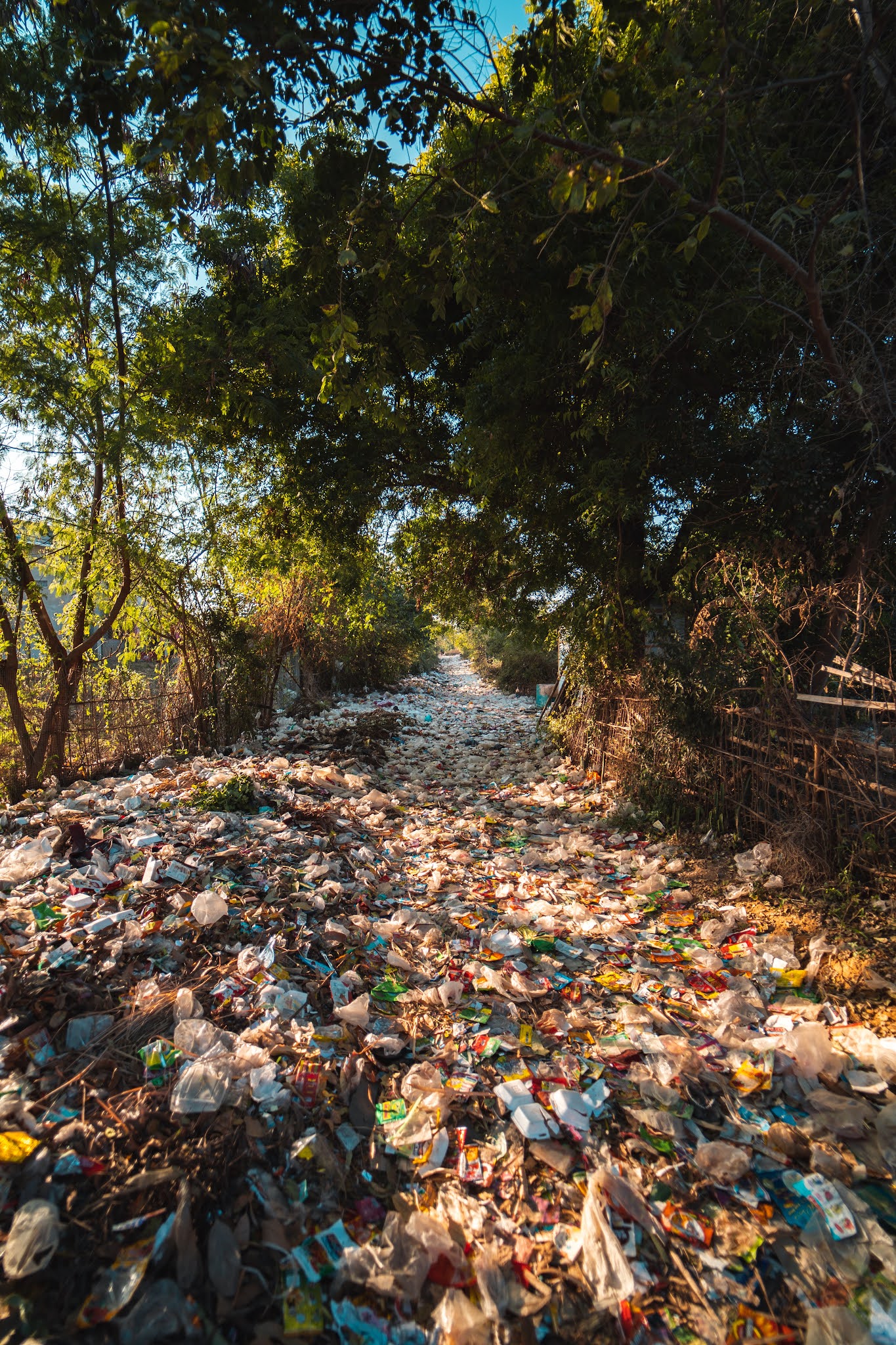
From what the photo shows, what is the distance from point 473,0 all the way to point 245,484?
4868mm

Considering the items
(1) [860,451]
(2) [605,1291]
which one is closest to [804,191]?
(1) [860,451]

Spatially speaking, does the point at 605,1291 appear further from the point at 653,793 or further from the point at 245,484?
the point at 245,484

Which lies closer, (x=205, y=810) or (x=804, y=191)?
(x=804, y=191)

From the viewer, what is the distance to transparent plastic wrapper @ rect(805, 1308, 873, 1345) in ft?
4.60

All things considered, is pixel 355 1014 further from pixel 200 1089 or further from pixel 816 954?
pixel 816 954

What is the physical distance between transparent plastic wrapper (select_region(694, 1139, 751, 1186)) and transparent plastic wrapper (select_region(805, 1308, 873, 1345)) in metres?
0.35

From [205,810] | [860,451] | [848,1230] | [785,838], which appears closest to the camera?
[848,1230]

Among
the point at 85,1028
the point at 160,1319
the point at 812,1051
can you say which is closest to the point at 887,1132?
the point at 812,1051

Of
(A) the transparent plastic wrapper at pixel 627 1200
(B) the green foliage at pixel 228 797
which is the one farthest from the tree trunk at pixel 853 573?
(B) the green foliage at pixel 228 797

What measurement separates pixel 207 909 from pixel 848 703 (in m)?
3.09

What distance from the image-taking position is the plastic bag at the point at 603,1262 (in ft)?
4.93

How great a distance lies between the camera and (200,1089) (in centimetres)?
188

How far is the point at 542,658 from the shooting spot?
16.4 meters

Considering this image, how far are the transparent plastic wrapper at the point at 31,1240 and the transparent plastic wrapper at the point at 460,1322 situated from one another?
2.89 feet
